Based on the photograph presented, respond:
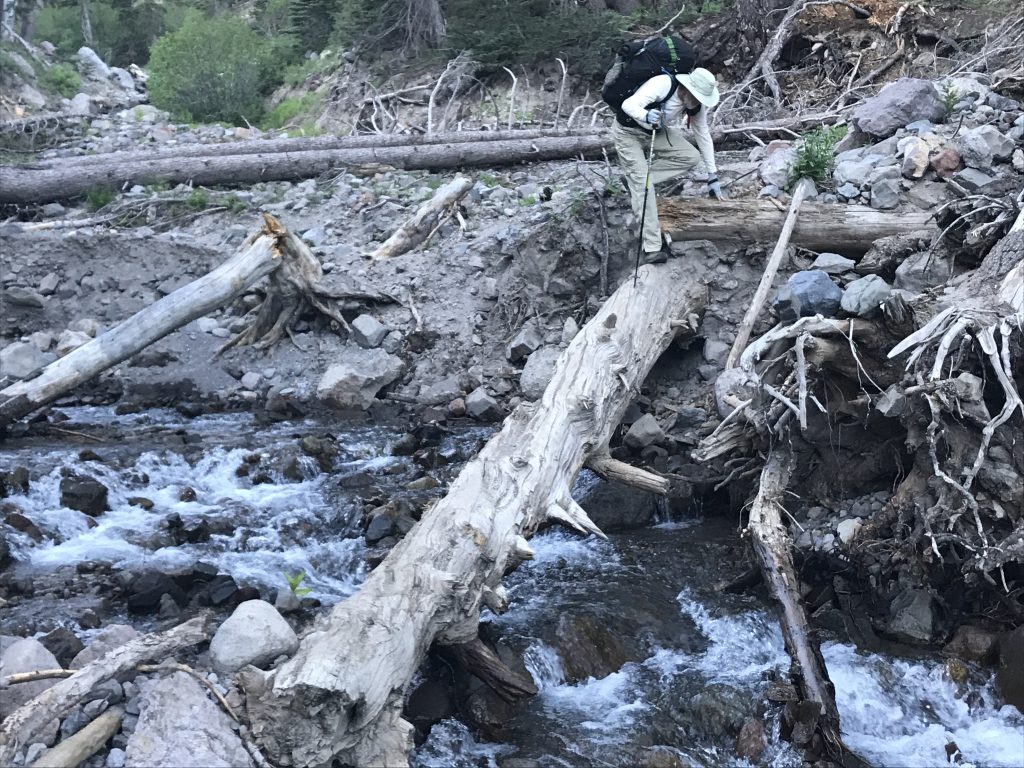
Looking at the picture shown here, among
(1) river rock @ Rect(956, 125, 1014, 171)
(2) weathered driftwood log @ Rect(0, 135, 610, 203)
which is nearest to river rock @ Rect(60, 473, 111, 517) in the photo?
(2) weathered driftwood log @ Rect(0, 135, 610, 203)

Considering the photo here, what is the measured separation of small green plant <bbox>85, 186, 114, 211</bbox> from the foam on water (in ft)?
36.3

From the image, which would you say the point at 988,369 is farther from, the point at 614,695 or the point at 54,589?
the point at 54,589

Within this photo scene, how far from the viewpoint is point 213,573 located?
20.9 ft

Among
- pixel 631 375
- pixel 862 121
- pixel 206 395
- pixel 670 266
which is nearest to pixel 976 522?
pixel 631 375

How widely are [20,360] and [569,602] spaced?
697cm

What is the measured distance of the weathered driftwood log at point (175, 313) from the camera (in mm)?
8625

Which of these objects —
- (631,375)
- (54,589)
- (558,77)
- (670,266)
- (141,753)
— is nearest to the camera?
(141,753)

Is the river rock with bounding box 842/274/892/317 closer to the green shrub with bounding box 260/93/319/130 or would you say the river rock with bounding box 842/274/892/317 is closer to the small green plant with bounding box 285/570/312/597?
the small green plant with bounding box 285/570/312/597

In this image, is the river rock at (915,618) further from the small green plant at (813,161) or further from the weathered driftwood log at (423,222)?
the weathered driftwood log at (423,222)

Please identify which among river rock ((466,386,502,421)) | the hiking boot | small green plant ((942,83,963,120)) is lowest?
river rock ((466,386,502,421))

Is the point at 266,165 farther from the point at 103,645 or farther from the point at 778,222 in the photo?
the point at 103,645

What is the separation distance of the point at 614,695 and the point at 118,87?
84.7ft

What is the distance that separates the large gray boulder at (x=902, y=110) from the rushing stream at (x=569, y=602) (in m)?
4.52

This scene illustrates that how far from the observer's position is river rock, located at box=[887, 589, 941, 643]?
18.1 ft
